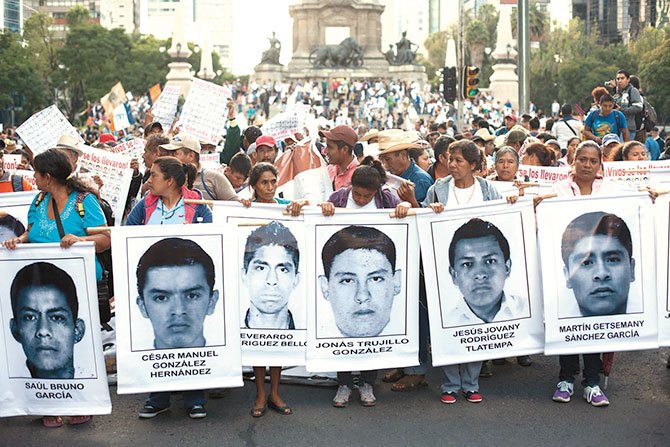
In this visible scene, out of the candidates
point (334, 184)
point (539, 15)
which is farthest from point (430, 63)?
point (334, 184)

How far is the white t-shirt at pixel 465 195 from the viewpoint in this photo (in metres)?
8.10

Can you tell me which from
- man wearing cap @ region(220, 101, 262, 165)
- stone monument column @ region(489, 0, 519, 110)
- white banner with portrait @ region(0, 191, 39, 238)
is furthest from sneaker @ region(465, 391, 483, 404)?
stone monument column @ region(489, 0, 519, 110)

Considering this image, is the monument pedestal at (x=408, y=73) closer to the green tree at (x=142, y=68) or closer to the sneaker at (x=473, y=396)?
the green tree at (x=142, y=68)

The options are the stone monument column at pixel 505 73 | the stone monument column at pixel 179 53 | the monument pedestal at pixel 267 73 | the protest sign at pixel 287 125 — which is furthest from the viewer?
the monument pedestal at pixel 267 73

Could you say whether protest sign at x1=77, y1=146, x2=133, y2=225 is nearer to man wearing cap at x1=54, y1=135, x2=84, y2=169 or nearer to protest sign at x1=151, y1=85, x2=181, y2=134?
man wearing cap at x1=54, y1=135, x2=84, y2=169

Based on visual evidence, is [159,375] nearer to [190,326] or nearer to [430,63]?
[190,326]

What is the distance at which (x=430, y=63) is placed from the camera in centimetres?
14162

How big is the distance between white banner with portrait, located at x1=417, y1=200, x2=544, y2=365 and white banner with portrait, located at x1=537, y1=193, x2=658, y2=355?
0.56ft

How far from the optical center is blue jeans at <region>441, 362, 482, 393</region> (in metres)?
7.95

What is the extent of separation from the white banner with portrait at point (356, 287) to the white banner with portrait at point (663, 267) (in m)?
1.75

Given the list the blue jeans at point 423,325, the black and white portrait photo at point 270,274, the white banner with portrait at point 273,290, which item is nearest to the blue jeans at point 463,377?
the blue jeans at point 423,325

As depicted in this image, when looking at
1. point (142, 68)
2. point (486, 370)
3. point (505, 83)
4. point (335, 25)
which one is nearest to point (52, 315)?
point (486, 370)

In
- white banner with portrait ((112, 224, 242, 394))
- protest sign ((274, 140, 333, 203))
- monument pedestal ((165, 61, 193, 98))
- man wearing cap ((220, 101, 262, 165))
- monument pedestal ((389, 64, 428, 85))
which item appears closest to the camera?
white banner with portrait ((112, 224, 242, 394))

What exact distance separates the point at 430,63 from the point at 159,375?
136624mm
